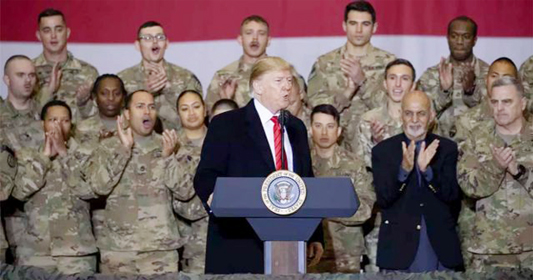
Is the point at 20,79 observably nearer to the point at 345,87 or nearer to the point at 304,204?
the point at 345,87

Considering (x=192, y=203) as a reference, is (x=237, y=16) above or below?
above

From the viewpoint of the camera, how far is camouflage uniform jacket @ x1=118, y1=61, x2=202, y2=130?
6.62m

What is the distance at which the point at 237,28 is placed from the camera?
685cm

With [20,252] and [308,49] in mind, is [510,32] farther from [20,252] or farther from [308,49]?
[20,252]

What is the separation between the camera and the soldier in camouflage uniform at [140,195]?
6.19 meters

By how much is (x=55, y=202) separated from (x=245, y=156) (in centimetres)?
253

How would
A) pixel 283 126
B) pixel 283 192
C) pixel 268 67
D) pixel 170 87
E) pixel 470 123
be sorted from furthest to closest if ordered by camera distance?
pixel 170 87 → pixel 470 123 → pixel 268 67 → pixel 283 126 → pixel 283 192

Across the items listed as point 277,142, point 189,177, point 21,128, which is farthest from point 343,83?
point 277,142

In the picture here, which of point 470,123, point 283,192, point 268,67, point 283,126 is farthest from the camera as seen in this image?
point 470,123

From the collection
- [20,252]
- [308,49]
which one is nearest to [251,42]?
[308,49]

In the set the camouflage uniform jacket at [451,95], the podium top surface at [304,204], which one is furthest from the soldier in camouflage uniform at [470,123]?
the podium top surface at [304,204]

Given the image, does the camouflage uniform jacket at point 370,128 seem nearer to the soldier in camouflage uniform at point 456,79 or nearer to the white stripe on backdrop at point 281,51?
the soldier in camouflage uniform at point 456,79

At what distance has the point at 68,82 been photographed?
267 inches

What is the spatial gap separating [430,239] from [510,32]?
5.40 ft
